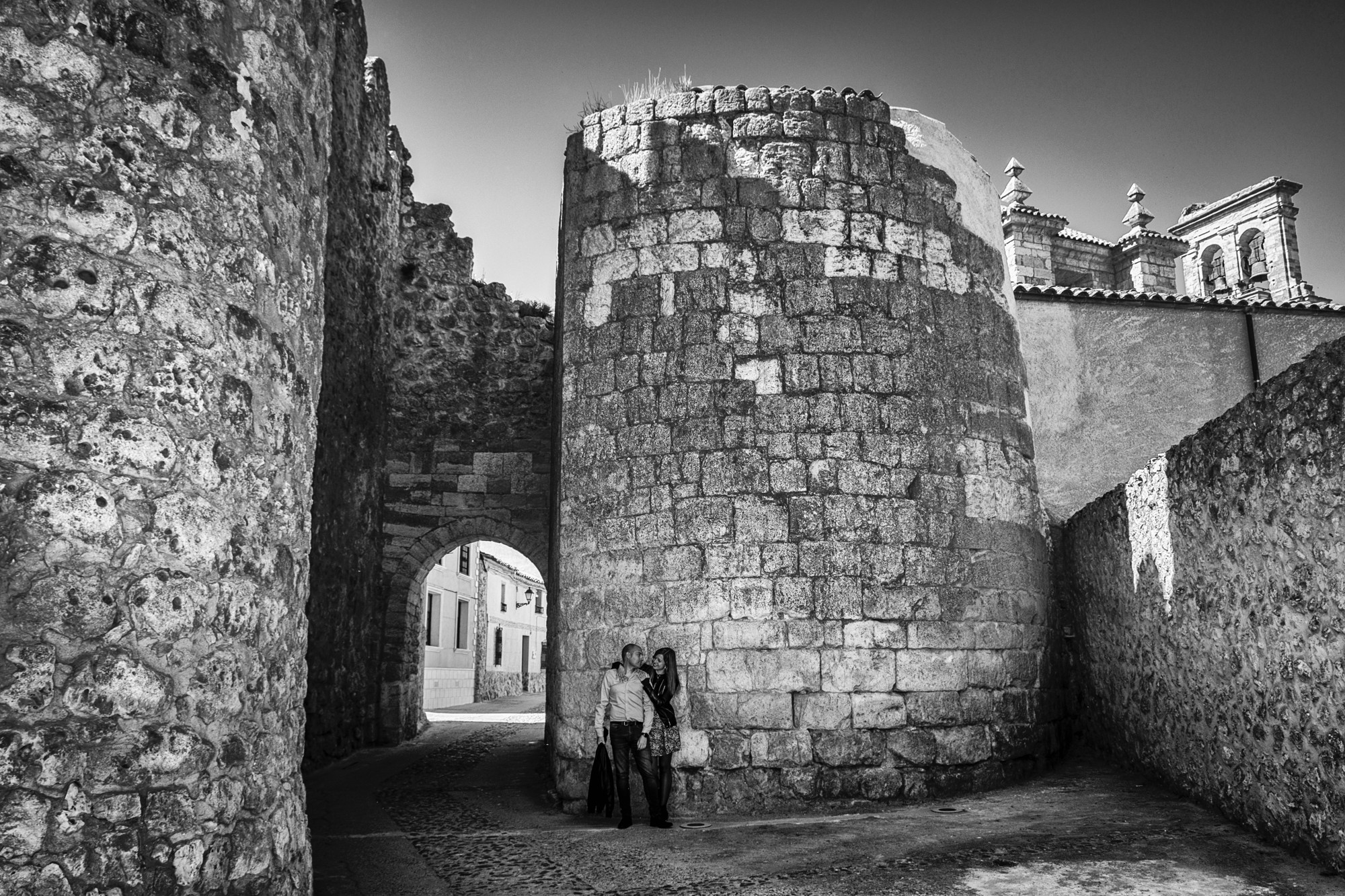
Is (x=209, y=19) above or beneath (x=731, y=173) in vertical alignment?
beneath

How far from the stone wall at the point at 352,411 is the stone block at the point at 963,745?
5.16 m

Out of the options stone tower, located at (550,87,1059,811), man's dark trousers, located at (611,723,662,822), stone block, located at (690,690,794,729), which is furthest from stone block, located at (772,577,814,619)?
man's dark trousers, located at (611,723,662,822)

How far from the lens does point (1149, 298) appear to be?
971cm

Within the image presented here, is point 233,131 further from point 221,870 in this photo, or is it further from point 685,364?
point 685,364

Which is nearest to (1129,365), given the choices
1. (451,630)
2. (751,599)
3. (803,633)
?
(803,633)

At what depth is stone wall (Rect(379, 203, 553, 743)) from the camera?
10.6m

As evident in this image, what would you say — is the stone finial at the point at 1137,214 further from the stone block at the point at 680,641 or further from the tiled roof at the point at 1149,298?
the stone block at the point at 680,641

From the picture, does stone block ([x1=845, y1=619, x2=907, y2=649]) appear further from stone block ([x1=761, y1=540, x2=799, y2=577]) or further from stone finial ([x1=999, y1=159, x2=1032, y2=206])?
stone finial ([x1=999, y1=159, x2=1032, y2=206])

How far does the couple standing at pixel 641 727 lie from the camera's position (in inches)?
222

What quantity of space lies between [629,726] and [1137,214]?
20.0 m

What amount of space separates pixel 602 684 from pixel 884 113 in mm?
4186

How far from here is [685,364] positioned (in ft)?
20.8

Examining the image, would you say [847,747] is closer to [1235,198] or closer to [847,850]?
[847,850]

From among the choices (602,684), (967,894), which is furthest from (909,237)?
(967,894)
